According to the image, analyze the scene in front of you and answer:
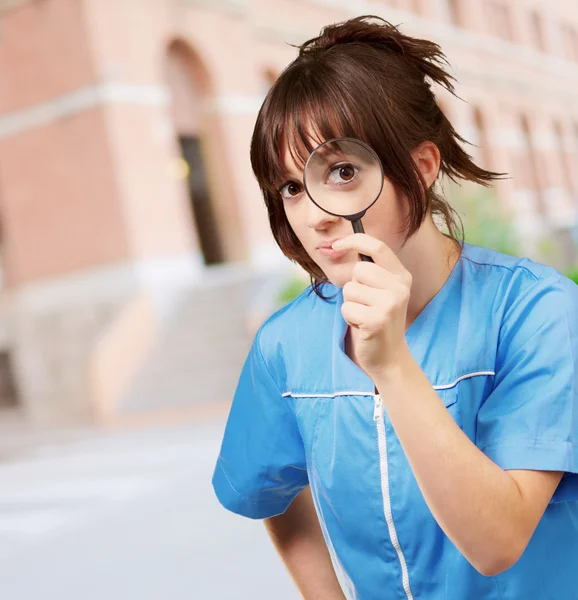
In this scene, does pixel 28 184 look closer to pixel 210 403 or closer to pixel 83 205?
pixel 83 205

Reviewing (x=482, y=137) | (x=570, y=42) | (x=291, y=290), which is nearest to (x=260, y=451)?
(x=291, y=290)

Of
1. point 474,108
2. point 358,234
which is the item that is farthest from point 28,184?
point 358,234

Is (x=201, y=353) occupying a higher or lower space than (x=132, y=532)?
lower

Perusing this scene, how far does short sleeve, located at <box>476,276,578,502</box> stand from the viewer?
49.6 inches

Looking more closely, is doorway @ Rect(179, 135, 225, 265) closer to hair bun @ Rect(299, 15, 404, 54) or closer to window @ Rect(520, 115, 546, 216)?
window @ Rect(520, 115, 546, 216)

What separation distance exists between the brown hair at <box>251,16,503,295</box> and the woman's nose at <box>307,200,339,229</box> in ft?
0.27

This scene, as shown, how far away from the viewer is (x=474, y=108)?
81.1ft

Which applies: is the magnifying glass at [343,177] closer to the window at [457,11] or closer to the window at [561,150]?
the window at [457,11]

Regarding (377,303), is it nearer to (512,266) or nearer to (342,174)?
(342,174)

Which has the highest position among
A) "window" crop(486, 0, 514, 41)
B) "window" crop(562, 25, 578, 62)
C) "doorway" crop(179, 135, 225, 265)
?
"window" crop(486, 0, 514, 41)

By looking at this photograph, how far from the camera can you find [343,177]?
A: 1.30m

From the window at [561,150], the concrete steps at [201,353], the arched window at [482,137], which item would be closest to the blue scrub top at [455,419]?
the concrete steps at [201,353]

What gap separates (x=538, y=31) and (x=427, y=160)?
29773 millimetres

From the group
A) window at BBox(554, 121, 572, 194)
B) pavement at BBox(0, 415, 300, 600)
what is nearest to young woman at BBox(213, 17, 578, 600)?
pavement at BBox(0, 415, 300, 600)
